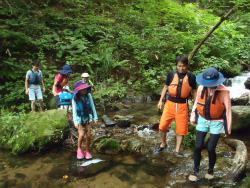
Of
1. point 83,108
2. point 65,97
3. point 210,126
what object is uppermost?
point 65,97

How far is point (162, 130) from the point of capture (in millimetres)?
4488

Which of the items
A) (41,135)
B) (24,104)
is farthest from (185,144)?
(24,104)

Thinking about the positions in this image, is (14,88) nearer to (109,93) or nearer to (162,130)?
(109,93)

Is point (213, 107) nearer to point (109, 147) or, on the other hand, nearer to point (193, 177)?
point (193, 177)

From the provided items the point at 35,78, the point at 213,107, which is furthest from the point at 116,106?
the point at 213,107

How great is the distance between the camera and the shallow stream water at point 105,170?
3678 mm

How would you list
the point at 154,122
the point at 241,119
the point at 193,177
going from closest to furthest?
the point at 193,177 → the point at 241,119 → the point at 154,122

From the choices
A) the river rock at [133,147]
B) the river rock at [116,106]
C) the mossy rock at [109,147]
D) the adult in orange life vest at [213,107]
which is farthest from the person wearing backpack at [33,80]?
the adult in orange life vest at [213,107]

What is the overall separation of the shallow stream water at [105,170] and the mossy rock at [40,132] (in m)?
0.23

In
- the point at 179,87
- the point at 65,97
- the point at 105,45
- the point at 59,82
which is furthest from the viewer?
the point at 105,45

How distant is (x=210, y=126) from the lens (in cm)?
337

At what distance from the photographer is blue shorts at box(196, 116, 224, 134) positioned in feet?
10.9

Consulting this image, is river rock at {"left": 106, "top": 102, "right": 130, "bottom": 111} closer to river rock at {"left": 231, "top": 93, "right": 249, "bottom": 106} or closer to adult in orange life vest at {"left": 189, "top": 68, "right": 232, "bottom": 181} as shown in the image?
river rock at {"left": 231, "top": 93, "right": 249, "bottom": 106}

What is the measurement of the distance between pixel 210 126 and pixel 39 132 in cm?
398
